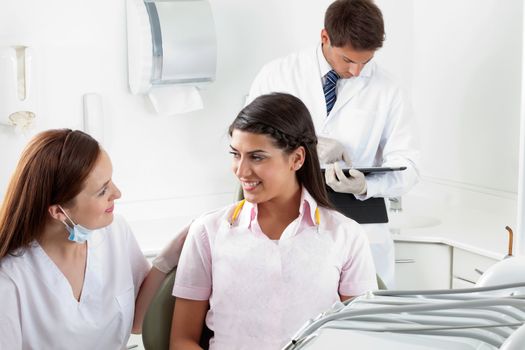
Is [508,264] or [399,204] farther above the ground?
[508,264]

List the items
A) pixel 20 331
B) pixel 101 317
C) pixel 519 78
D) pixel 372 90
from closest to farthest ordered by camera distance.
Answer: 1. pixel 20 331
2. pixel 101 317
3. pixel 372 90
4. pixel 519 78

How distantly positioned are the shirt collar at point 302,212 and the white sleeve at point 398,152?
0.57 m

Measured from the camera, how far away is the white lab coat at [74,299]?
4.97 feet

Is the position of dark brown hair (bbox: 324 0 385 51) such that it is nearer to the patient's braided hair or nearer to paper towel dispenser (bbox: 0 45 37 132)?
the patient's braided hair

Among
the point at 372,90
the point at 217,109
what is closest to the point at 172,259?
the point at 372,90

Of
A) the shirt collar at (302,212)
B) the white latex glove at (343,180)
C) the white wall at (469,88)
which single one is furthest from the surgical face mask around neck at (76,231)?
the white wall at (469,88)

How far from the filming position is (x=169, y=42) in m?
2.63

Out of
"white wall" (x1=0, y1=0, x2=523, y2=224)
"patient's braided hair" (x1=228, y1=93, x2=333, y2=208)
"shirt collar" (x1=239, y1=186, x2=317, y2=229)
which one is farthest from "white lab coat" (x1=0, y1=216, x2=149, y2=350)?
"white wall" (x1=0, y1=0, x2=523, y2=224)

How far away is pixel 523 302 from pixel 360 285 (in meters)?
1.04

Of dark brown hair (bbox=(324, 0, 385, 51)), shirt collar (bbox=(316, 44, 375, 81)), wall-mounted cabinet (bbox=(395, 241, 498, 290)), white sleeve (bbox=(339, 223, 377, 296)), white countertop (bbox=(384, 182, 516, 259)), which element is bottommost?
wall-mounted cabinet (bbox=(395, 241, 498, 290))

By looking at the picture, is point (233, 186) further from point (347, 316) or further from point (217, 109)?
point (347, 316)

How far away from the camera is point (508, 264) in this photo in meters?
0.81

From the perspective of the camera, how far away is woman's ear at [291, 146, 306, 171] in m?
1.73

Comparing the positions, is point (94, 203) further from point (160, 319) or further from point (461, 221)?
point (461, 221)
